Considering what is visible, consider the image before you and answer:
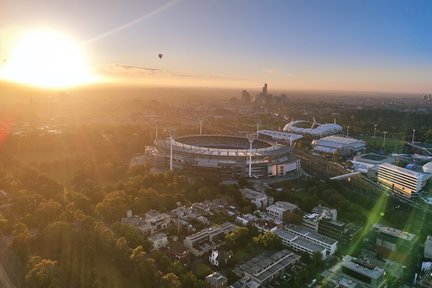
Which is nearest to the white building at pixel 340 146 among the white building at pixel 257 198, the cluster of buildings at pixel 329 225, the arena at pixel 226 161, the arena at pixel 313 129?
the arena at pixel 313 129

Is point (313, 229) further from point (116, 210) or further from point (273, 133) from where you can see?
point (273, 133)

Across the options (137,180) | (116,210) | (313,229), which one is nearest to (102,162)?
(137,180)

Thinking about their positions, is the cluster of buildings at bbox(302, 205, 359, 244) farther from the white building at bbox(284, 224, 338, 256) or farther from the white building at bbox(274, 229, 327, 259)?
the white building at bbox(274, 229, 327, 259)

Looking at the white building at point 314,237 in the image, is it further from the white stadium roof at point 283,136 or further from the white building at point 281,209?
the white stadium roof at point 283,136

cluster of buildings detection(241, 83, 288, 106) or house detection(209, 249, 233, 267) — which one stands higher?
cluster of buildings detection(241, 83, 288, 106)

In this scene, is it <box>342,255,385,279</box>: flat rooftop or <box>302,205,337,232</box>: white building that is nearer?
<box>342,255,385,279</box>: flat rooftop

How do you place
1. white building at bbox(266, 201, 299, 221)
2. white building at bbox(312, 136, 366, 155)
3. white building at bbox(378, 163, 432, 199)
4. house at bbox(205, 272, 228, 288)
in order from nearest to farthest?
house at bbox(205, 272, 228, 288)
white building at bbox(266, 201, 299, 221)
white building at bbox(378, 163, 432, 199)
white building at bbox(312, 136, 366, 155)

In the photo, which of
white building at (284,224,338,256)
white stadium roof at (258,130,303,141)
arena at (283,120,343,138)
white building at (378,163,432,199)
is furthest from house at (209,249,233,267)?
arena at (283,120,343,138)
